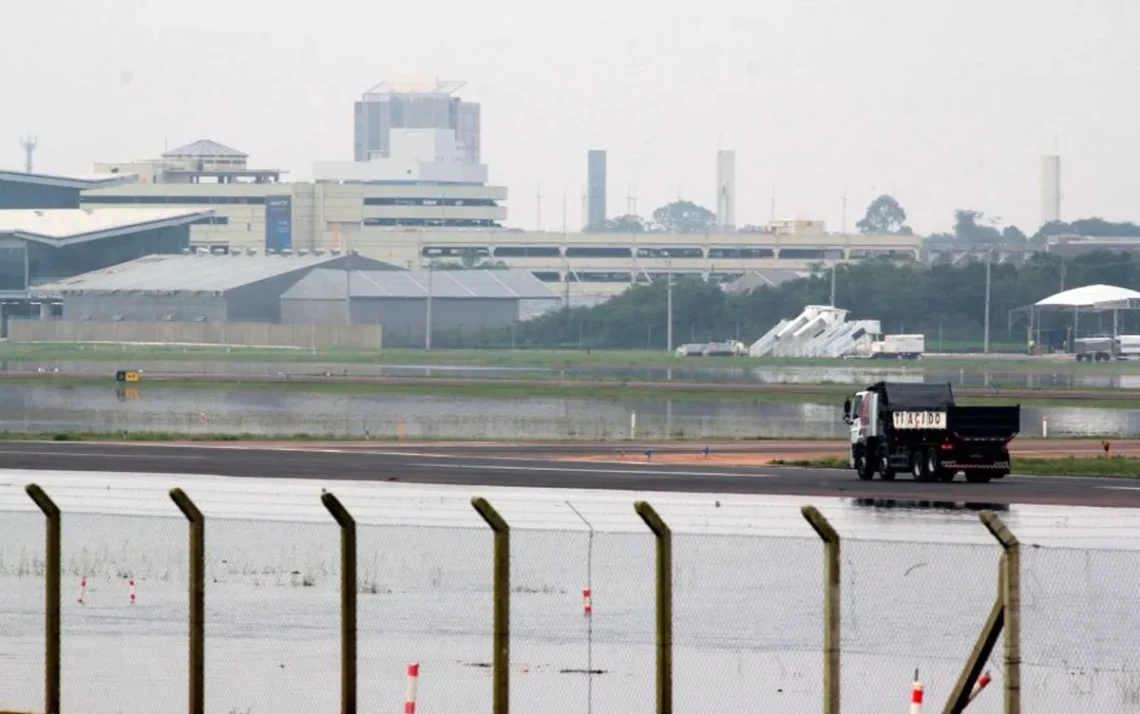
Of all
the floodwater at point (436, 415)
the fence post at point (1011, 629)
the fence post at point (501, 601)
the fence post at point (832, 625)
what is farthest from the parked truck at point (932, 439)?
the fence post at point (1011, 629)

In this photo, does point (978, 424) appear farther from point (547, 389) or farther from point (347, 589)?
point (547, 389)

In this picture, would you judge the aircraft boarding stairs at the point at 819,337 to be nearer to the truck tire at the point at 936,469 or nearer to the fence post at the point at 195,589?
the truck tire at the point at 936,469

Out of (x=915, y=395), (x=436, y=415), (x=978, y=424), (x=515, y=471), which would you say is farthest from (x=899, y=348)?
(x=978, y=424)

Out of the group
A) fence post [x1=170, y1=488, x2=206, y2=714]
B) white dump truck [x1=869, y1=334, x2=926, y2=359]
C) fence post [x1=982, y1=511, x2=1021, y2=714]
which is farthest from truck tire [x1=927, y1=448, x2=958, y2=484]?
white dump truck [x1=869, y1=334, x2=926, y2=359]

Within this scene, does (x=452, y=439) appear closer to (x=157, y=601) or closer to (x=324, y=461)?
(x=324, y=461)

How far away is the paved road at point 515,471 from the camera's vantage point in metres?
48.1

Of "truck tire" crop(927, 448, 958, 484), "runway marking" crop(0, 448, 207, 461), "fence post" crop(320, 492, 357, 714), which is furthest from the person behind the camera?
"runway marking" crop(0, 448, 207, 461)

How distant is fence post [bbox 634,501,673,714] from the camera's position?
16750 mm

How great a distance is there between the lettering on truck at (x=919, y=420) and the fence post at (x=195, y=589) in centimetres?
3613

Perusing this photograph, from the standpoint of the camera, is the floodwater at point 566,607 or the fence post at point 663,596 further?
the floodwater at point 566,607

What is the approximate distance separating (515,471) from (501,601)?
37.9 meters

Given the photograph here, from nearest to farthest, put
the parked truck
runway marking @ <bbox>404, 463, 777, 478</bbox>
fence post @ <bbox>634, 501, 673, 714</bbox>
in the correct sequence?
fence post @ <bbox>634, 501, 673, 714</bbox> → the parked truck → runway marking @ <bbox>404, 463, 777, 478</bbox>

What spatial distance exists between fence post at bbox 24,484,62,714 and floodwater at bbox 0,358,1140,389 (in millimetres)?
107066

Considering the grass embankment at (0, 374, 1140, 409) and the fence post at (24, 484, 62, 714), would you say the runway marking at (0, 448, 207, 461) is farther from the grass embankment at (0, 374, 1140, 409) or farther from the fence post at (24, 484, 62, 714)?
the grass embankment at (0, 374, 1140, 409)
